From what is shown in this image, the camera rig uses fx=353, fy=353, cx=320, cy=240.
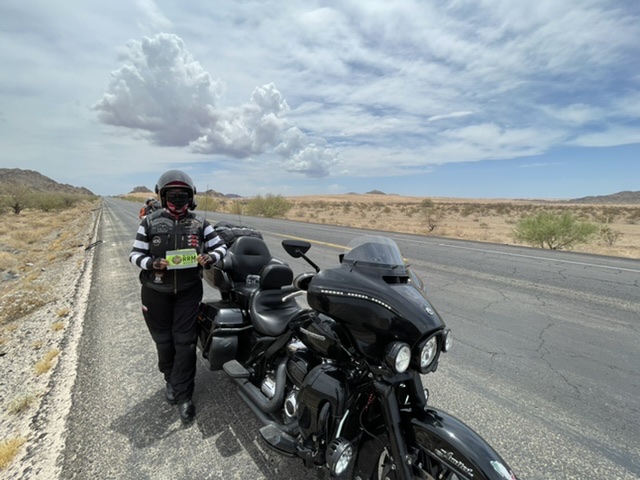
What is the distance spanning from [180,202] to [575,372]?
14.4ft

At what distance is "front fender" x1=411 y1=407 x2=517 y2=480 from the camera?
1.59 meters

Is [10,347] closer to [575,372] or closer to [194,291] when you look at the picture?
[194,291]

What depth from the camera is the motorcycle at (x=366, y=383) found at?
1732mm

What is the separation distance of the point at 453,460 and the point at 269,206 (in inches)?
1443

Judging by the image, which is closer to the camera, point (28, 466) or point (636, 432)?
point (28, 466)

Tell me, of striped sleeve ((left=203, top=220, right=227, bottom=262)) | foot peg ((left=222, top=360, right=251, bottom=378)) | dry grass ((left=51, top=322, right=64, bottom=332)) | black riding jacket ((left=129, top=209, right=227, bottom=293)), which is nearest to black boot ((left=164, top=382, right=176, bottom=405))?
foot peg ((left=222, top=360, right=251, bottom=378))

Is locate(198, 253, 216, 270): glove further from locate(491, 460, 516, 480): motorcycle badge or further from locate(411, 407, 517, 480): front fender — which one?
locate(491, 460, 516, 480): motorcycle badge

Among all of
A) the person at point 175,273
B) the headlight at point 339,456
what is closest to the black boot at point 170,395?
the person at point 175,273

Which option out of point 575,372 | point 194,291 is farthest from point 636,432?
point 194,291

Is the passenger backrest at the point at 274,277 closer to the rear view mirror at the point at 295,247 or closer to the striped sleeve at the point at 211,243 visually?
the striped sleeve at the point at 211,243

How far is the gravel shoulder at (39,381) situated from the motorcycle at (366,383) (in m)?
1.59

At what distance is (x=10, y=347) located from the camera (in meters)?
4.65

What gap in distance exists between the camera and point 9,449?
260cm

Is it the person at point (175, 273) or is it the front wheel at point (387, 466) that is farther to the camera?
the person at point (175, 273)
